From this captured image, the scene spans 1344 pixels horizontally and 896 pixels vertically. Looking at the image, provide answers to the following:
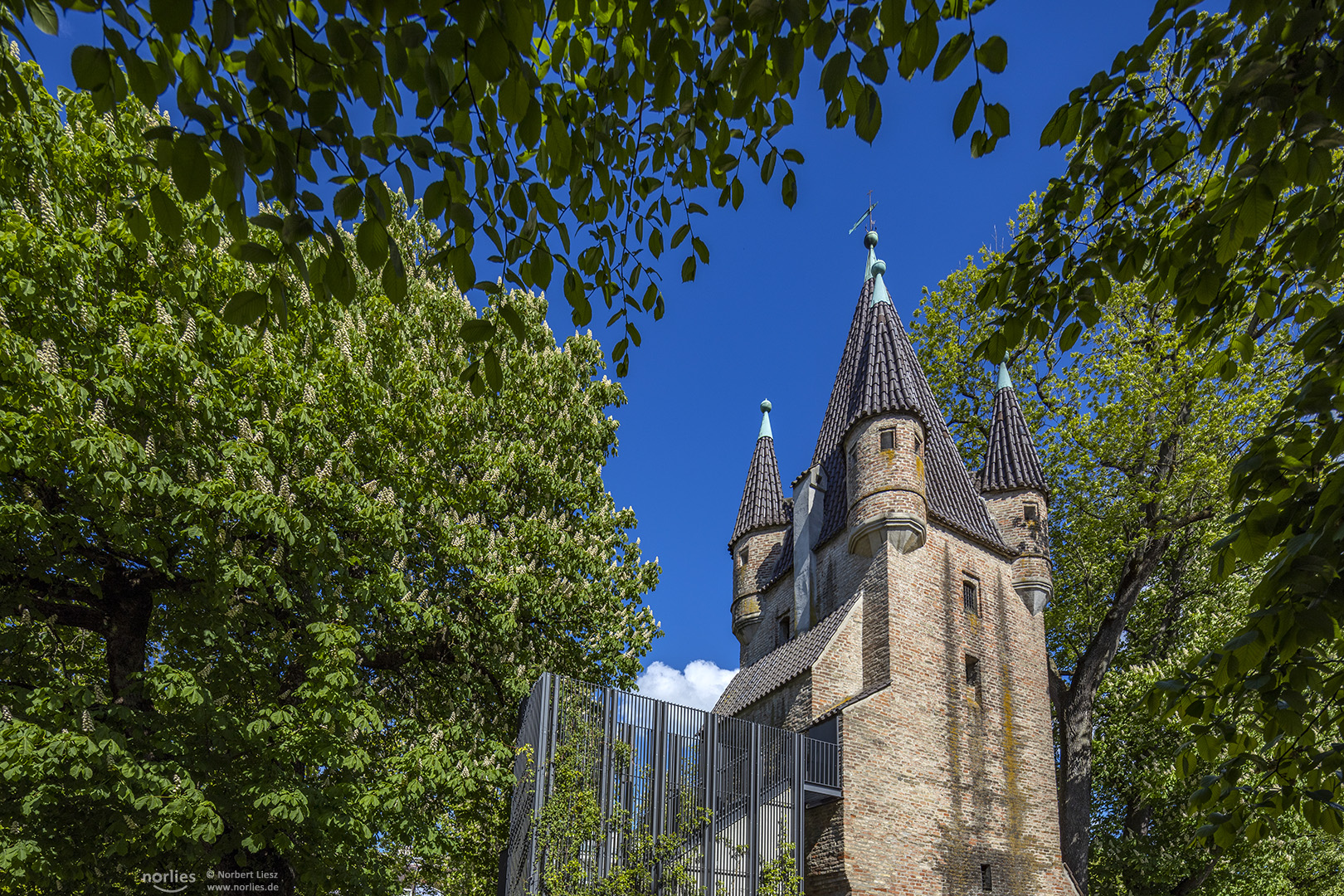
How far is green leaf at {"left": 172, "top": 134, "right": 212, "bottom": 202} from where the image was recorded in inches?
117

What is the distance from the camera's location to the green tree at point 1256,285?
4023 millimetres

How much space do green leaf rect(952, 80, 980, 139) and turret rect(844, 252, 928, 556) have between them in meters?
16.3

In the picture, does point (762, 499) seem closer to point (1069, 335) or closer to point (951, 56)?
point (1069, 335)

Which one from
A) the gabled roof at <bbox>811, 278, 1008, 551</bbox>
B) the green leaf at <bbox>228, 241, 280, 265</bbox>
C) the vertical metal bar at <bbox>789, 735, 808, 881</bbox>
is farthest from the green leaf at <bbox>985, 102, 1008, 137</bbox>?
the gabled roof at <bbox>811, 278, 1008, 551</bbox>

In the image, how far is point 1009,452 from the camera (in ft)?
80.3

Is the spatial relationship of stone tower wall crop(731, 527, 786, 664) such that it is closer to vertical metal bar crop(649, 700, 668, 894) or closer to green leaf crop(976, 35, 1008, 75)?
vertical metal bar crop(649, 700, 668, 894)

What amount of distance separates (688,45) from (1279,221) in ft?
14.3

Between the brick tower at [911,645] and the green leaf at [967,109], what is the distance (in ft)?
49.9

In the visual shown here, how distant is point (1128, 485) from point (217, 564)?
19263 millimetres

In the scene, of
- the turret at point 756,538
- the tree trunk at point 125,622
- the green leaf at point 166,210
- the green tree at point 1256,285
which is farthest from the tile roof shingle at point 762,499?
the green leaf at point 166,210

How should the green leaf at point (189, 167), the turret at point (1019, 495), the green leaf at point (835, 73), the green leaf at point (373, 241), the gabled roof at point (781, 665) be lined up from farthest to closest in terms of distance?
1. the turret at point (1019, 495)
2. the gabled roof at point (781, 665)
3. the green leaf at point (835, 73)
4. the green leaf at point (373, 241)
5. the green leaf at point (189, 167)

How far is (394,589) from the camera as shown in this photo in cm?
1391

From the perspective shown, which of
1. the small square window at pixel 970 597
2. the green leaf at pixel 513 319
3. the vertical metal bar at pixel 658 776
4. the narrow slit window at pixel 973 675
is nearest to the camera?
the green leaf at pixel 513 319

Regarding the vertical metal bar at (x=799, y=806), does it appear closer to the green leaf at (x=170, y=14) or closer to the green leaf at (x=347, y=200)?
the green leaf at (x=347, y=200)
